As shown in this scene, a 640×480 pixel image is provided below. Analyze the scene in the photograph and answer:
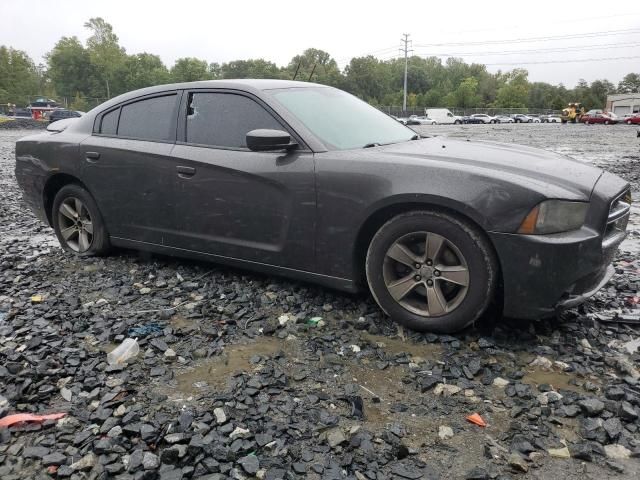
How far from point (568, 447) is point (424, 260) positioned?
1354mm

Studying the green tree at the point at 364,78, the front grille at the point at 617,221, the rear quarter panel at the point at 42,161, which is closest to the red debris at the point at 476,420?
the front grille at the point at 617,221

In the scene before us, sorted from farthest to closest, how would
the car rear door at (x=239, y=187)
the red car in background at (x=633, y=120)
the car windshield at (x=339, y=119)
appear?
the red car in background at (x=633, y=120), the car windshield at (x=339, y=119), the car rear door at (x=239, y=187)

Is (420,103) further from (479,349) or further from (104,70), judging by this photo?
(479,349)

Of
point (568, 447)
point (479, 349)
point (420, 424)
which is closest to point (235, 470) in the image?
point (420, 424)

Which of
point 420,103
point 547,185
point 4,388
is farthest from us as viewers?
point 420,103

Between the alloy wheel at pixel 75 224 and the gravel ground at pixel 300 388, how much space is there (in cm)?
94

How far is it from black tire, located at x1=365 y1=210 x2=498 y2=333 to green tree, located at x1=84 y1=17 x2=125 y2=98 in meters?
98.2

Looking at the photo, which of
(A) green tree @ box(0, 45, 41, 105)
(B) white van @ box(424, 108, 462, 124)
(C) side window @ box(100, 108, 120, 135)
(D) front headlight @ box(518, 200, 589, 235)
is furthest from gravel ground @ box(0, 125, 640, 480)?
(A) green tree @ box(0, 45, 41, 105)

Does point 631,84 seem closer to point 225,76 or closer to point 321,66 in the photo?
point 321,66

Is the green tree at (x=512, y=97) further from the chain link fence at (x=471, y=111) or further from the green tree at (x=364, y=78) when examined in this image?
the green tree at (x=364, y=78)

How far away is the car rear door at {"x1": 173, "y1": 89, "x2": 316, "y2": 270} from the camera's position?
3.79 meters

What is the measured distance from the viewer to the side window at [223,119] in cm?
411

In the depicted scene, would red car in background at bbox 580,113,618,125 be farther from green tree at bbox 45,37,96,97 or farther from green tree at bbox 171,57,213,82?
green tree at bbox 45,37,96,97

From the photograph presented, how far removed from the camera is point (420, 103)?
348ft
